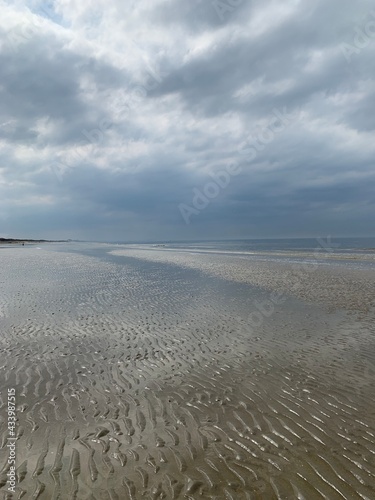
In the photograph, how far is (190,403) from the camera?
6.59 m

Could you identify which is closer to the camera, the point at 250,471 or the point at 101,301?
the point at 250,471

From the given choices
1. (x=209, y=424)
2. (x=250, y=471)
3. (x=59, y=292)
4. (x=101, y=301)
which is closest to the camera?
(x=250, y=471)

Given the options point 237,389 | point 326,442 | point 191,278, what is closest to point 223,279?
point 191,278

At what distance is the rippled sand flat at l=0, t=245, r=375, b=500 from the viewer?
4395 millimetres

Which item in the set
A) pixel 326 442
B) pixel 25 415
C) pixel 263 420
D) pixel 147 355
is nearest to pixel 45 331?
pixel 147 355

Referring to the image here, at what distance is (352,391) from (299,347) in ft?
9.95

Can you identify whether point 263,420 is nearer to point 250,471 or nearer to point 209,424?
point 209,424

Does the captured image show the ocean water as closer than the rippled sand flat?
No

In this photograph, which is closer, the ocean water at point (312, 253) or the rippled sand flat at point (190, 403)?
the rippled sand flat at point (190, 403)

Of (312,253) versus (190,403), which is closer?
(190,403)

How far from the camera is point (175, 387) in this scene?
7.36 metres

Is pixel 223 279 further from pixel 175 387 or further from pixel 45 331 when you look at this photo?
pixel 175 387

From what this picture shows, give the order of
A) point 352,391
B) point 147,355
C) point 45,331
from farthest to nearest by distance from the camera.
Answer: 1. point 45,331
2. point 147,355
3. point 352,391

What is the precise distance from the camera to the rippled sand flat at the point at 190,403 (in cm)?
439
